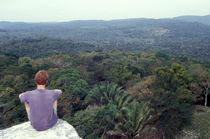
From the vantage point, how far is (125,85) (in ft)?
69.0

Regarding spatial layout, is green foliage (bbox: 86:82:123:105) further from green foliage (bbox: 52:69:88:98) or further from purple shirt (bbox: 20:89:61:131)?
purple shirt (bbox: 20:89:61:131)

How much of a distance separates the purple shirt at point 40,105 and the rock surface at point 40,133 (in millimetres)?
143

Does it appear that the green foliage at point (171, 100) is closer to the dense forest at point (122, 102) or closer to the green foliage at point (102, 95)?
the dense forest at point (122, 102)

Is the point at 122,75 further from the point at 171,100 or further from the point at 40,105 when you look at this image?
the point at 40,105

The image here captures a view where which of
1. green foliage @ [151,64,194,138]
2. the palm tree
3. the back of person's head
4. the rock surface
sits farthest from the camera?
the palm tree

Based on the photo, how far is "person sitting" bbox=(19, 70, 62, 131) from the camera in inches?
152

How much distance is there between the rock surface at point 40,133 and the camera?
13.0 ft

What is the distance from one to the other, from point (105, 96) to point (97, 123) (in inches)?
155

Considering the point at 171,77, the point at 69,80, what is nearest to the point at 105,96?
the point at 69,80

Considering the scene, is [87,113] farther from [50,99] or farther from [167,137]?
[50,99]

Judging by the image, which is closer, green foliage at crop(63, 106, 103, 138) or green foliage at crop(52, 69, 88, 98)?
green foliage at crop(63, 106, 103, 138)

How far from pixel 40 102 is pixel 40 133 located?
709 mm

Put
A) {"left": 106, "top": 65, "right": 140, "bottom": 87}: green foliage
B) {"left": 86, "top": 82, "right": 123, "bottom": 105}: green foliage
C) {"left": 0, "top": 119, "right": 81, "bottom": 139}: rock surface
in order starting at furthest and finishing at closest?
{"left": 106, "top": 65, "right": 140, "bottom": 87}: green foliage
{"left": 86, "top": 82, "right": 123, "bottom": 105}: green foliage
{"left": 0, "top": 119, "right": 81, "bottom": 139}: rock surface

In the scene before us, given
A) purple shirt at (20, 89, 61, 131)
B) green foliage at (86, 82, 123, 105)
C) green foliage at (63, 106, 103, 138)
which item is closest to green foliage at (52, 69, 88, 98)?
green foliage at (86, 82, 123, 105)
